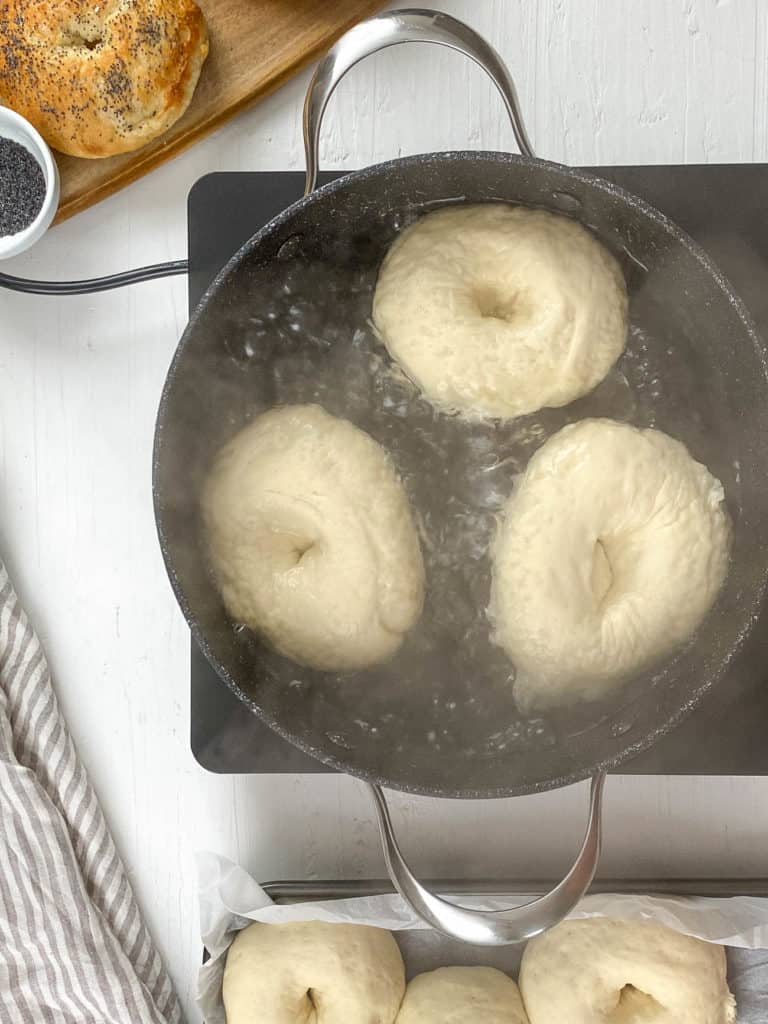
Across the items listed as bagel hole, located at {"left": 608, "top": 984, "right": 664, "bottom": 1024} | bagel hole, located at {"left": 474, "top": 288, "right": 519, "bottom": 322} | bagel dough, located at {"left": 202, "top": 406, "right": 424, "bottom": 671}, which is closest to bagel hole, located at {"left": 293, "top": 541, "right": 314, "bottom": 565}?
bagel dough, located at {"left": 202, "top": 406, "right": 424, "bottom": 671}

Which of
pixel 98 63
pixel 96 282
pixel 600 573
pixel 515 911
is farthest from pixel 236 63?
pixel 515 911

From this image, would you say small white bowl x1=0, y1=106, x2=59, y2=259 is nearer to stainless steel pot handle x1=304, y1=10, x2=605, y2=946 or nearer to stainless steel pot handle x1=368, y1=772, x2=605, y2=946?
stainless steel pot handle x1=304, y1=10, x2=605, y2=946

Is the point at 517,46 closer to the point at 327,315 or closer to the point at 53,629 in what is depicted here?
the point at 327,315

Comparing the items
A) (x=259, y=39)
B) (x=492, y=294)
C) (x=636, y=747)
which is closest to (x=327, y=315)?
(x=492, y=294)

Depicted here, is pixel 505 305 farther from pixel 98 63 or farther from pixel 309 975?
pixel 309 975

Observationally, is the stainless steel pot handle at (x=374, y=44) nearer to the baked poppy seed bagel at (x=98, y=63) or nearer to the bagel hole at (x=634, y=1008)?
the baked poppy seed bagel at (x=98, y=63)
